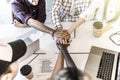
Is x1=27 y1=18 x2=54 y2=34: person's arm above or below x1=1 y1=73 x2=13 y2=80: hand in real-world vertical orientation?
above

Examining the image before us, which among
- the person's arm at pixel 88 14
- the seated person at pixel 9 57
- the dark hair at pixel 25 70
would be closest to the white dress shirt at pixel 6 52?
the seated person at pixel 9 57

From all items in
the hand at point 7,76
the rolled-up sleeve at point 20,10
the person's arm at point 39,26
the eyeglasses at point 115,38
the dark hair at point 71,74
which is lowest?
the eyeglasses at point 115,38

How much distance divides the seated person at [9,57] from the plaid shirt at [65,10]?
91cm

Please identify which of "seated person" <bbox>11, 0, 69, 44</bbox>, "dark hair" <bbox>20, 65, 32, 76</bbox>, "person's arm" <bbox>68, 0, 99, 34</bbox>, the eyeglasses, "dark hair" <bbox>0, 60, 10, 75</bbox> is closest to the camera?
"dark hair" <bbox>0, 60, 10, 75</bbox>

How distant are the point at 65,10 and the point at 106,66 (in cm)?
74

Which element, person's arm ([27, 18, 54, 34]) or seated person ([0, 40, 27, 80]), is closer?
seated person ([0, 40, 27, 80])

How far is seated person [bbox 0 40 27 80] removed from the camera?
80 cm

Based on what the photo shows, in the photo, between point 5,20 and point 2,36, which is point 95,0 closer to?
point 2,36

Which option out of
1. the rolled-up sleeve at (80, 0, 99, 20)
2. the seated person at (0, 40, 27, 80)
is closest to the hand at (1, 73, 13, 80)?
the seated person at (0, 40, 27, 80)

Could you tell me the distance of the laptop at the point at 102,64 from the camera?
1377 mm

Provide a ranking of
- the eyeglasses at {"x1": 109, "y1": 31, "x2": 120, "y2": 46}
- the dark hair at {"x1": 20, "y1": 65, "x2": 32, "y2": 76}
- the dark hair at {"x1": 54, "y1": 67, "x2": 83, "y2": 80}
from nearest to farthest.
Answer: the dark hair at {"x1": 54, "y1": 67, "x2": 83, "y2": 80} → the dark hair at {"x1": 20, "y1": 65, "x2": 32, "y2": 76} → the eyeglasses at {"x1": 109, "y1": 31, "x2": 120, "y2": 46}

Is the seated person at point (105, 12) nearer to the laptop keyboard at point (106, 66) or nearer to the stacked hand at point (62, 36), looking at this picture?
the stacked hand at point (62, 36)

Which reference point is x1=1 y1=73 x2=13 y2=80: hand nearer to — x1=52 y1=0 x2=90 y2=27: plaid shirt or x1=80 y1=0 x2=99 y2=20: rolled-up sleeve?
x1=52 y1=0 x2=90 y2=27: plaid shirt

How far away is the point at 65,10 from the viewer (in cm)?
202
